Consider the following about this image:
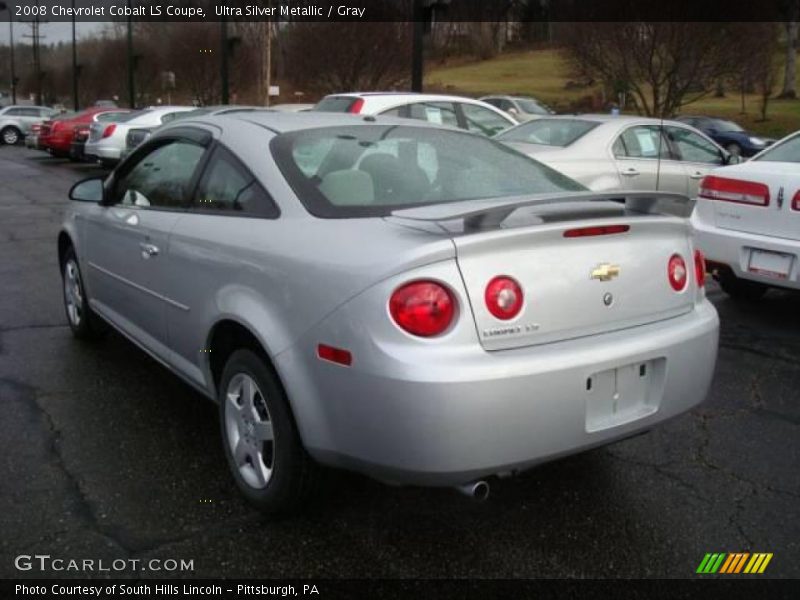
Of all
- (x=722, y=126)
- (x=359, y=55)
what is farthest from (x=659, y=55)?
(x=359, y=55)

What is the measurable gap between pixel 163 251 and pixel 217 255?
55 centimetres

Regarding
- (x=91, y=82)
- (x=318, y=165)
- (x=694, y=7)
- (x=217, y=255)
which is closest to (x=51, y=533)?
(x=217, y=255)

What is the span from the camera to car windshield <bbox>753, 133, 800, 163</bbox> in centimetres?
584

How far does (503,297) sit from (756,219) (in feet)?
12.2

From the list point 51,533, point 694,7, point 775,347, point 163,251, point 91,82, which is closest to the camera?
point 51,533

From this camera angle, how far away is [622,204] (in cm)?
311

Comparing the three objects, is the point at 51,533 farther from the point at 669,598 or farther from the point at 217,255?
the point at 669,598

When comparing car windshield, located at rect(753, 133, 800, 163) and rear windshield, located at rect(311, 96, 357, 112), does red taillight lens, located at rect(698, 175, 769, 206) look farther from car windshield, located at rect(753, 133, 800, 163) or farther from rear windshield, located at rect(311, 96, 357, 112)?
rear windshield, located at rect(311, 96, 357, 112)

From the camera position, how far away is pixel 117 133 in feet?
58.5

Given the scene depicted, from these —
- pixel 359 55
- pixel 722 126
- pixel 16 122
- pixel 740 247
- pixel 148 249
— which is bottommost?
pixel 740 247

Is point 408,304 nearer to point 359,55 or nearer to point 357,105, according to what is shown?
point 357,105

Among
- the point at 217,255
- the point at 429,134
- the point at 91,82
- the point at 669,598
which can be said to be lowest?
the point at 669,598

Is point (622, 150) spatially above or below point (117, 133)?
below

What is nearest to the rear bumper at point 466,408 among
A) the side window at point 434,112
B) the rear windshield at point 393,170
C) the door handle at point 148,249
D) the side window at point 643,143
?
the rear windshield at point 393,170
